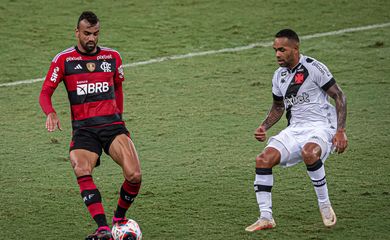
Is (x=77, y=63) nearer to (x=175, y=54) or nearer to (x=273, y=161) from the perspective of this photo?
(x=273, y=161)

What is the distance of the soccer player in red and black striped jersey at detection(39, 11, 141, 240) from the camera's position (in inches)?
327

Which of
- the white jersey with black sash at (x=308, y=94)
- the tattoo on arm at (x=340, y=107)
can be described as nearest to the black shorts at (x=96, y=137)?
the white jersey with black sash at (x=308, y=94)

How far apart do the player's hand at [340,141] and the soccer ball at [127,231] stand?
6.64 feet

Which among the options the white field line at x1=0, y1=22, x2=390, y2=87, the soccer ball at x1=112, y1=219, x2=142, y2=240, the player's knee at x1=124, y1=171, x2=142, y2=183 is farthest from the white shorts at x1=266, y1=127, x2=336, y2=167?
the white field line at x1=0, y1=22, x2=390, y2=87

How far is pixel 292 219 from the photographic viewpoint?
859cm

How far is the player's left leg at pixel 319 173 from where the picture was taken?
8227 millimetres

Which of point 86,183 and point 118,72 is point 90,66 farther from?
point 86,183

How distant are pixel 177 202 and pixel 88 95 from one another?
5.25ft

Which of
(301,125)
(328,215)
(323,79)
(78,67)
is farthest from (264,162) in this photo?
(78,67)

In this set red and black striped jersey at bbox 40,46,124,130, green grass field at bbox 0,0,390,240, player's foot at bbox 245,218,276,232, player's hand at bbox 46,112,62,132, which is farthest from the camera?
green grass field at bbox 0,0,390,240

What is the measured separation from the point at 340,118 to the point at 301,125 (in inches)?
18.3

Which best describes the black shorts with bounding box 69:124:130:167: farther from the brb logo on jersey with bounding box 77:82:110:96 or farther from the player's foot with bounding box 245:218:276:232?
the player's foot with bounding box 245:218:276:232

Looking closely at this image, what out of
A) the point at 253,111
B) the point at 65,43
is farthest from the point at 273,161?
the point at 65,43

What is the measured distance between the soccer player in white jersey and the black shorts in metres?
1.44
